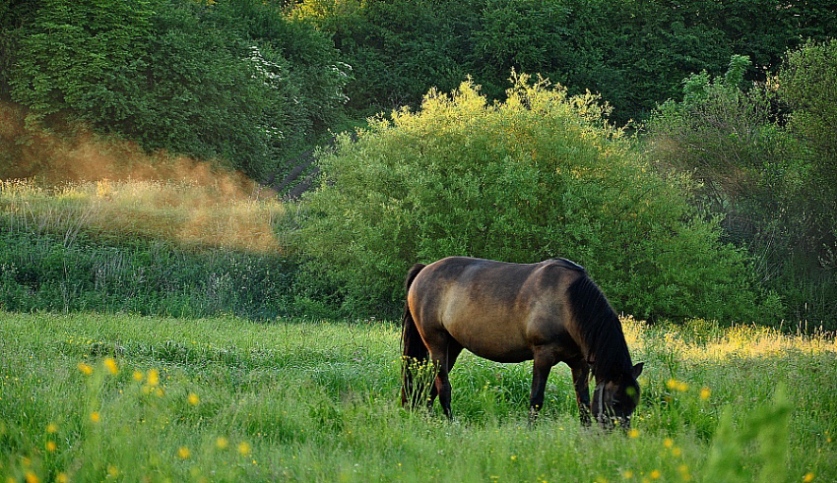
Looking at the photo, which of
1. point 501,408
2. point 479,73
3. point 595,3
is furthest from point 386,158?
point 595,3

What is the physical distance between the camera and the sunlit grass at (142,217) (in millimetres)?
22578

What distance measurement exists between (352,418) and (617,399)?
7.18ft

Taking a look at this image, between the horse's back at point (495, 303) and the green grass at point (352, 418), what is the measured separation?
77 centimetres

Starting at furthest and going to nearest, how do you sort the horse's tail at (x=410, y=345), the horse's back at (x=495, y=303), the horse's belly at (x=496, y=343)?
the horse's tail at (x=410, y=345) < the horse's belly at (x=496, y=343) < the horse's back at (x=495, y=303)

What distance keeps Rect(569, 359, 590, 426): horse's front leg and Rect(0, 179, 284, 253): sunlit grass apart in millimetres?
15854

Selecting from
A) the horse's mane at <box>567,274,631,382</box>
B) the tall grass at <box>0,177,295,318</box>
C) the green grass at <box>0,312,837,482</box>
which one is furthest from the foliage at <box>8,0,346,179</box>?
the horse's mane at <box>567,274,631,382</box>

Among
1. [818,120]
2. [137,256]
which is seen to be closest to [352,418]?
[137,256]

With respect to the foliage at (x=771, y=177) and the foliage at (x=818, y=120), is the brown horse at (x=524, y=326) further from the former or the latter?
the foliage at (x=818, y=120)

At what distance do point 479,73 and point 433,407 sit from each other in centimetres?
4430

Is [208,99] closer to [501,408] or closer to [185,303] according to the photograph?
[185,303]

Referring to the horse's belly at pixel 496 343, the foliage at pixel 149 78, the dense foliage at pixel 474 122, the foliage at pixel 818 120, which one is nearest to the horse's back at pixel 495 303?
the horse's belly at pixel 496 343

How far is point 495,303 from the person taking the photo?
896 centimetres

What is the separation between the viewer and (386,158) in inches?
931

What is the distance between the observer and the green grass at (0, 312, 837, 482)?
19.7 ft
